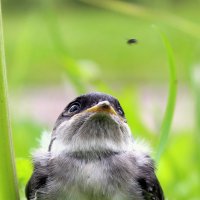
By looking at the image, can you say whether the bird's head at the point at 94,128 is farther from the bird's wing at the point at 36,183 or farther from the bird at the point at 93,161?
the bird's wing at the point at 36,183

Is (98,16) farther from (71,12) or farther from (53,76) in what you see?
(53,76)

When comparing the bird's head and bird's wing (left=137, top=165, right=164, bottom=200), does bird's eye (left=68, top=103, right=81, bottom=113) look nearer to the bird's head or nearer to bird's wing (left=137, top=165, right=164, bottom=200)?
the bird's head

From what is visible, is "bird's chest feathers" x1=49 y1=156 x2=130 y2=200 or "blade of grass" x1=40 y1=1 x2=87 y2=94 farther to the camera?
"blade of grass" x1=40 y1=1 x2=87 y2=94

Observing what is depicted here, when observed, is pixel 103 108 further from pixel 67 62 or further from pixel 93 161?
pixel 67 62

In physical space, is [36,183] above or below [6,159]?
below

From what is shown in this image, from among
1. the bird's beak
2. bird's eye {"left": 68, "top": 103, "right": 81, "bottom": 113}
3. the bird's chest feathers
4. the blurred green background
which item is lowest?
the blurred green background

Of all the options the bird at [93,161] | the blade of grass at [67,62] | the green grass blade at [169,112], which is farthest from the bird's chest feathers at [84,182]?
the blade of grass at [67,62]

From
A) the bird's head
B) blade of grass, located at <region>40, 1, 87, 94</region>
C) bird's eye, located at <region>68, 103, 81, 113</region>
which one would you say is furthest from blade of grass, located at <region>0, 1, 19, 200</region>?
blade of grass, located at <region>40, 1, 87, 94</region>

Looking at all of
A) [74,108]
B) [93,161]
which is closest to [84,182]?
[93,161]
